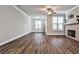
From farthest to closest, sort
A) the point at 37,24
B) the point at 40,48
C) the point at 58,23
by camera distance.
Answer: the point at 37,24
the point at 58,23
the point at 40,48

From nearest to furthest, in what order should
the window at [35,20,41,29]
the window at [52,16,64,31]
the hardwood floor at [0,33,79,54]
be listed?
the hardwood floor at [0,33,79,54], the window at [52,16,64,31], the window at [35,20,41,29]

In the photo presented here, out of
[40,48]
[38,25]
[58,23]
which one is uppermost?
[58,23]

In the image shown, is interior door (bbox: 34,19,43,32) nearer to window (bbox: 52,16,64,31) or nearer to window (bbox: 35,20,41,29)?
window (bbox: 35,20,41,29)

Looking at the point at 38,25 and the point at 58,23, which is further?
the point at 38,25

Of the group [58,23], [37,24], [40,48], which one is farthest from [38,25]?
[40,48]

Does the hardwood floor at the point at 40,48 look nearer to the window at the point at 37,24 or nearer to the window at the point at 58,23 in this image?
the window at the point at 58,23

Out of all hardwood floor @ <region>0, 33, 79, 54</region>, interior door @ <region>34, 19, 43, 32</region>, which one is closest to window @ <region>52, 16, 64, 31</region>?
hardwood floor @ <region>0, 33, 79, 54</region>

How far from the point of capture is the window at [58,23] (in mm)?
11422

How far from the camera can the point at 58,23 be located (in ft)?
37.6

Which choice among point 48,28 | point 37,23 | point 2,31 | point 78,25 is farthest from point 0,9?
point 37,23

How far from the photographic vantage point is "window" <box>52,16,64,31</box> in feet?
37.5

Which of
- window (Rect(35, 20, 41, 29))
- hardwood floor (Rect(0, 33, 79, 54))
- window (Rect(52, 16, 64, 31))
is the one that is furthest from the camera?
window (Rect(35, 20, 41, 29))

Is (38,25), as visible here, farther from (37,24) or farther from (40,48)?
(40,48)

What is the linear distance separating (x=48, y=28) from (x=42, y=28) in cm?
667
